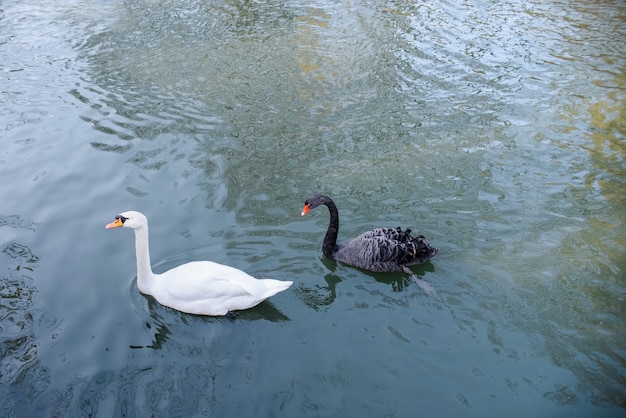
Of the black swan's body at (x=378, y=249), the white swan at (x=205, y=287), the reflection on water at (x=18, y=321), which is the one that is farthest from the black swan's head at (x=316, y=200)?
the reflection on water at (x=18, y=321)

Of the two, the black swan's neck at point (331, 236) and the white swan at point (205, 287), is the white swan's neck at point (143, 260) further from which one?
the black swan's neck at point (331, 236)

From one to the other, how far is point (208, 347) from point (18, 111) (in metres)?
5.57

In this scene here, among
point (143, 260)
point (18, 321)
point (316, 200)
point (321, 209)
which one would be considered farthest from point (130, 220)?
point (321, 209)

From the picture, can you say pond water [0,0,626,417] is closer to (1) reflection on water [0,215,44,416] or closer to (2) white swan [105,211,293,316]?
(1) reflection on water [0,215,44,416]

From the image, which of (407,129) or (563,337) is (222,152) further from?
(563,337)

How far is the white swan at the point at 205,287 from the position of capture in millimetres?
4352

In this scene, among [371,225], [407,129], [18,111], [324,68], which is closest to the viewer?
[371,225]

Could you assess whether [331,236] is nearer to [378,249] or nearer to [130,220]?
[378,249]

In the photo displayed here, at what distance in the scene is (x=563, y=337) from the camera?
4234mm

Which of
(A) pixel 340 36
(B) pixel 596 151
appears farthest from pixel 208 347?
(A) pixel 340 36

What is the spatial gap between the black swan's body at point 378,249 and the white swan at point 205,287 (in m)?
0.80

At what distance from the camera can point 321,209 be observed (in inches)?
232

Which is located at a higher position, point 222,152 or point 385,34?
point 385,34

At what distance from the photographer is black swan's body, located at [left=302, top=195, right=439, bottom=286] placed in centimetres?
481
